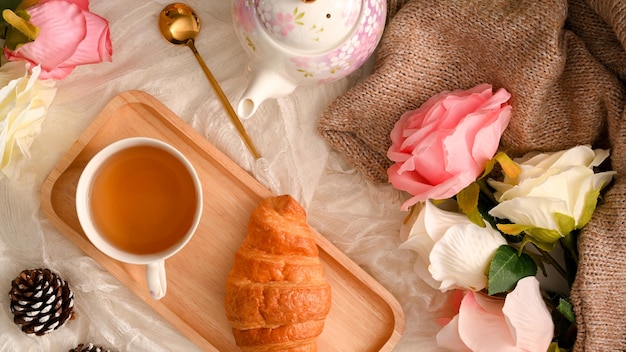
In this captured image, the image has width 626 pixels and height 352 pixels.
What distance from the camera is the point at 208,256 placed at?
105cm

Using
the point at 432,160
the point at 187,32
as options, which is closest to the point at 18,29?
the point at 187,32

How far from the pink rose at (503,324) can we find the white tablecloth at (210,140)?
0.10 metres

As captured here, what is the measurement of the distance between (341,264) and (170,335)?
307 millimetres

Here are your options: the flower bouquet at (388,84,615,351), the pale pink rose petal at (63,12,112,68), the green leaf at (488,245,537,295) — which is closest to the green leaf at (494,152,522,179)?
the flower bouquet at (388,84,615,351)

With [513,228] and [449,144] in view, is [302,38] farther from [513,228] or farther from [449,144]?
[513,228]

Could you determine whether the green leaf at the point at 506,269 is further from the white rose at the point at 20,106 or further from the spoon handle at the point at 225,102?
the white rose at the point at 20,106

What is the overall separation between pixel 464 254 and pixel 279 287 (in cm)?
28

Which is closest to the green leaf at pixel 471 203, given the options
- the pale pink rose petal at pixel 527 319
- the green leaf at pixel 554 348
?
the pale pink rose petal at pixel 527 319

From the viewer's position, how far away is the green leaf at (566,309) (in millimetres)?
947

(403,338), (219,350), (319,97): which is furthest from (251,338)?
(319,97)

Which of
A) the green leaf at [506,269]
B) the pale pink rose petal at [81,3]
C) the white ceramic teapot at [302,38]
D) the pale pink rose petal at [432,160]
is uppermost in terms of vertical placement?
the white ceramic teapot at [302,38]

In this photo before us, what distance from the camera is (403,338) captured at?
1.07m

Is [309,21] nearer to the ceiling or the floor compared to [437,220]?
nearer to the ceiling

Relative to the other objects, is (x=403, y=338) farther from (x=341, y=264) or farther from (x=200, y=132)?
(x=200, y=132)
